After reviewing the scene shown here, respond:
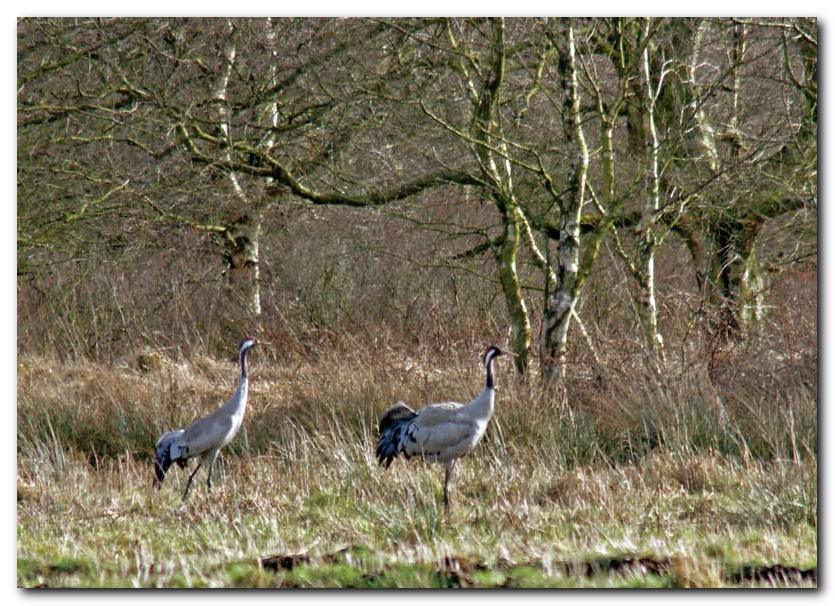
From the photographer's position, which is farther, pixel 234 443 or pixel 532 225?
pixel 532 225

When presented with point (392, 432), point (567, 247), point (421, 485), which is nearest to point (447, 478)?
point (421, 485)

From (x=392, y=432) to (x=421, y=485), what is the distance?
586 mm

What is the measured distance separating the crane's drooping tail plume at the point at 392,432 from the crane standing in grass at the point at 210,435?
83cm

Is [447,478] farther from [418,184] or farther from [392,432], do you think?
[418,184]

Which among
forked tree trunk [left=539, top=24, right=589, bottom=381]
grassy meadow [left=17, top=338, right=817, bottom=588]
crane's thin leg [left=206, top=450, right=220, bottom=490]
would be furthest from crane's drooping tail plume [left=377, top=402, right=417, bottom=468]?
forked tree trunk [left=539, top=24, right=589, bottom=381]

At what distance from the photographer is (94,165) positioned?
33.6ft

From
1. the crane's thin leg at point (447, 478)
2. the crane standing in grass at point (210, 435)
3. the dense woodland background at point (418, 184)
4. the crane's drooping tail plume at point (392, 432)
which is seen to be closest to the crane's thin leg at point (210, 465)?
the crane standing in grass at point (210, 435)

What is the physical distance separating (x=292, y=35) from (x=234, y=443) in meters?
3.56

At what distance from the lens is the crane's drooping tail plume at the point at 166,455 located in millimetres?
6840

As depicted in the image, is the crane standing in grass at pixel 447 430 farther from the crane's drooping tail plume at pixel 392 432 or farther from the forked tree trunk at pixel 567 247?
the forked tree trunk at pixel 567 247

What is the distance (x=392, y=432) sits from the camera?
22.0ft

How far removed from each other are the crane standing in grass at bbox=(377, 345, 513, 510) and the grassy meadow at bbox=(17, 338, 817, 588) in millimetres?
151

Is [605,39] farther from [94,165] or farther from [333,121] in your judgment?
[94,165]
